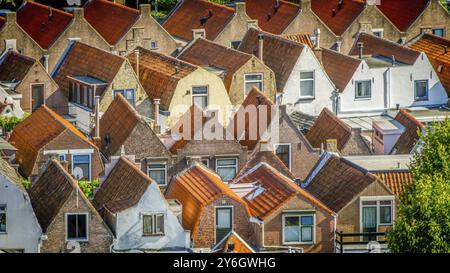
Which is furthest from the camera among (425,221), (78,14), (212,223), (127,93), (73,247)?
(78,14)

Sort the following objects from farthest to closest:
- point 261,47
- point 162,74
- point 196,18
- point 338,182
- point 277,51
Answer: point 196,18
point 261,47
point 277,51
point 162,74
point 338,182

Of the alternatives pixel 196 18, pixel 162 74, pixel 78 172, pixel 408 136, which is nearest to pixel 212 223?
pixel 78 172

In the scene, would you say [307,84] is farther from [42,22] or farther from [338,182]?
[338,182]

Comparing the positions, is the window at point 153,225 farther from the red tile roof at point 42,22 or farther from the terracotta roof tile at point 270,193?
the red tile roof at point 42,22

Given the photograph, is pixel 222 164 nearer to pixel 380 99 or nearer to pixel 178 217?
pixel 178 217

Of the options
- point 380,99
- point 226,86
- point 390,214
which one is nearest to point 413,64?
point 380,99

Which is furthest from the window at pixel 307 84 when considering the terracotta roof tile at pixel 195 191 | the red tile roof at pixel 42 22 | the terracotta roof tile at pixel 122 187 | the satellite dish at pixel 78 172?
the terracotta roof tile at pixel 122 187

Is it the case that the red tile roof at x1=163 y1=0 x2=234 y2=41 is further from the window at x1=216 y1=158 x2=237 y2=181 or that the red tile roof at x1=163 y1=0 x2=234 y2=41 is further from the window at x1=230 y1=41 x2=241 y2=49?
the window at x1=216 y1=158 x2=237 y2=181
